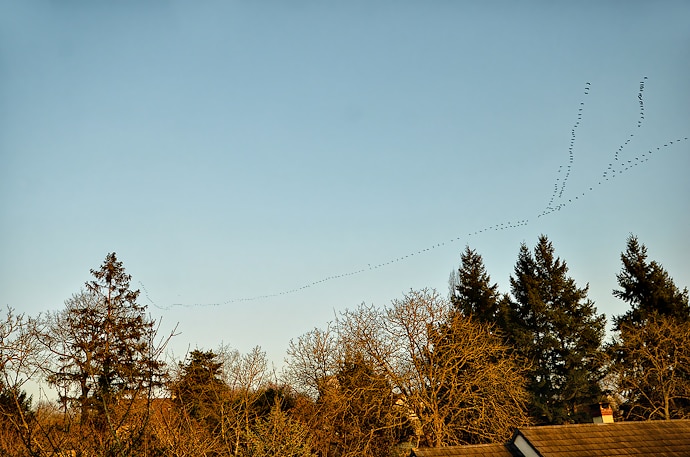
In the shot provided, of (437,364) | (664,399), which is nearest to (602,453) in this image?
(437,364)

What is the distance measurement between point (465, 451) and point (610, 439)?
4400 mm

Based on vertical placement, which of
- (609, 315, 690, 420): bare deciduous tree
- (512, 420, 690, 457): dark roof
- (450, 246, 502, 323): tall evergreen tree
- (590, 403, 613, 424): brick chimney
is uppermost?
(450, 246, 502, 323): tall evergreen tree

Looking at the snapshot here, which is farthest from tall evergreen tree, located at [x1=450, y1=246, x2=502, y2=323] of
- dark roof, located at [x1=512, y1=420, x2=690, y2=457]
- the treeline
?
dark roof, located at [x1=512, y1=420, x2=690, y2=457]

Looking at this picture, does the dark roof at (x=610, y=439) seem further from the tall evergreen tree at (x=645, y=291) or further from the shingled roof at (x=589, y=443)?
the tall evergreen tree at (x=645, y=291)

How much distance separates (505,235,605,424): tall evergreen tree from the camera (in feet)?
121

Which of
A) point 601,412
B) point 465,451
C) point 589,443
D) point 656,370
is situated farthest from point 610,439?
point 601,412

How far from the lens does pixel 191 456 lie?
8.60 metres

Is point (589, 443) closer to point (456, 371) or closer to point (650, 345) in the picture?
point (456, 371)

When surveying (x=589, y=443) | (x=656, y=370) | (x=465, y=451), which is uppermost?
(x=656, y=370)

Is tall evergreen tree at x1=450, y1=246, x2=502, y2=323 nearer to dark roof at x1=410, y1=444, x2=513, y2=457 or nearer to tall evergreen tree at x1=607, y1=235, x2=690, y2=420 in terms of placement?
tall evergreen tree at x1=607, y1=235, x2=690, y2=420

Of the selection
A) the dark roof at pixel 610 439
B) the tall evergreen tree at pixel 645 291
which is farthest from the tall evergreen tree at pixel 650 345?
the dark roof at pixel 610 439

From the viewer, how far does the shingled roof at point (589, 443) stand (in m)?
17.6

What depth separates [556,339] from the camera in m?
38.6

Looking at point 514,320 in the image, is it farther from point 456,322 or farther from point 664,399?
point 456,322
